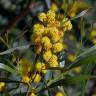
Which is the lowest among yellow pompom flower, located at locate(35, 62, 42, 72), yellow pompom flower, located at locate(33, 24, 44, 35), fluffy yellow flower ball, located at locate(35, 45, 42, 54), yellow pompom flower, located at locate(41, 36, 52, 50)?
yellow pompom flower, located at locate(35, 62, 42, 72)

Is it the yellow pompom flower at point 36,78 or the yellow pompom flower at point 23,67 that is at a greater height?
the yellow pompom flower at point 23,67

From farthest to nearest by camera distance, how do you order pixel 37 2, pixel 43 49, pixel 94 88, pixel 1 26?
1. pixel 1 26
2. pixel 37 2
3. pixel 94 88
4. pixel 43 49

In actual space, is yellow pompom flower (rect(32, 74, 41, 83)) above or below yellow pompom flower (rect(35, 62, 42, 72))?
below

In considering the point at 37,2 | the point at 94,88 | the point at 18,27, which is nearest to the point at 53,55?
the point at 94,88

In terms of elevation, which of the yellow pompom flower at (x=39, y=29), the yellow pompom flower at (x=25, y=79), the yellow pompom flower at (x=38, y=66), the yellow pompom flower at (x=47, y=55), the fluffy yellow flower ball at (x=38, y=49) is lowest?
the yellow pompom flower at (x=25, y=79)

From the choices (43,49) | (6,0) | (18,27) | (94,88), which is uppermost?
(6,0)

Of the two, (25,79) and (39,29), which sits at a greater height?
(39,29)

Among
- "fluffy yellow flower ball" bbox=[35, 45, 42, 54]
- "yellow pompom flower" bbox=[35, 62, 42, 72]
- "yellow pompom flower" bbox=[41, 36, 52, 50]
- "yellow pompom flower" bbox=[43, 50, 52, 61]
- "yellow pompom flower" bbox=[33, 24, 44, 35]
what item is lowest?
"yellow pompom flower" bbox=[35, 62, 42, 72]

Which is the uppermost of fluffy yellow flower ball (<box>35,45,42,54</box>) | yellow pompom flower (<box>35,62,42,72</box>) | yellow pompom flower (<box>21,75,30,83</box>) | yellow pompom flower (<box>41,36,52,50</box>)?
yellow pompom flower (<box>41,36,52,50</box>)

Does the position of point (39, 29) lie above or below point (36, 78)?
above

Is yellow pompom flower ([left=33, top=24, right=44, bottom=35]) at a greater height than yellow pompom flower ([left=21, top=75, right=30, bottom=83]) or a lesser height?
greater

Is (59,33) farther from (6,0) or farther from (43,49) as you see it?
(6,0)
